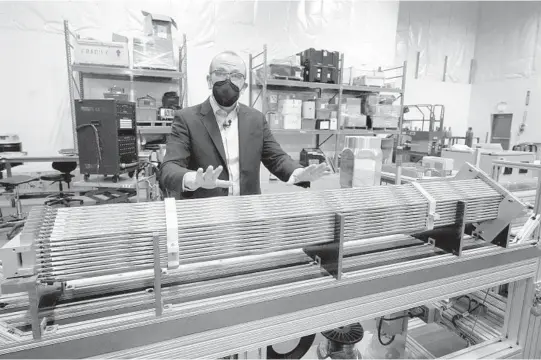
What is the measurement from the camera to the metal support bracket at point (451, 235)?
47.2 inches

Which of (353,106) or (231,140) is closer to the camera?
(231,140)

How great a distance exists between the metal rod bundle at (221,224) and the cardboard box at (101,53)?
10.9ft

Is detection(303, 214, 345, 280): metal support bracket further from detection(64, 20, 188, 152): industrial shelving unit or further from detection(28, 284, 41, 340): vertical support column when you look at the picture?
detection(64, 20, 188, 152): industrial shelving unit

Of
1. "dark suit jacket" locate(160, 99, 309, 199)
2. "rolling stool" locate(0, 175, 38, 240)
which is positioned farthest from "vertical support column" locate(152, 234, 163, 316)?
"rolling stool" locate(0, 175, 38, 240)

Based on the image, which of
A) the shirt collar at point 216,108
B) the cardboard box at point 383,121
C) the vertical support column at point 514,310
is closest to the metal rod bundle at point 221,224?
the vertical support column at point 514,310

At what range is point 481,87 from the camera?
22.2 ft

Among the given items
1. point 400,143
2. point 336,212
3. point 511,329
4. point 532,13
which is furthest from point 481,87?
point 336,212

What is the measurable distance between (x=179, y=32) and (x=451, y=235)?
436cm

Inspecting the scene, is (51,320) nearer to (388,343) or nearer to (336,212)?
(336,212)

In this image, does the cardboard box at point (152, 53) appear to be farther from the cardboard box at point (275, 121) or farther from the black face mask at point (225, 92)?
the black face mask at point (225, 92)

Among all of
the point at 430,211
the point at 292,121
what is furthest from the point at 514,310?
the point at 292,121

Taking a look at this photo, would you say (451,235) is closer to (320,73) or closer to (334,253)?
(334,253)

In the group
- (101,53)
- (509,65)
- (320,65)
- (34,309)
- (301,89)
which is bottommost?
(34,309)

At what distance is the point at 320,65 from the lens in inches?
176
